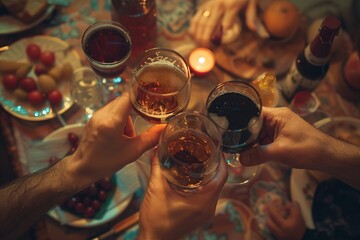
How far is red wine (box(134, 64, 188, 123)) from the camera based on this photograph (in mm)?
920

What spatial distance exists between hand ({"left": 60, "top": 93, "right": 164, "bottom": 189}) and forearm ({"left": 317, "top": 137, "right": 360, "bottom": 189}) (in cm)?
42

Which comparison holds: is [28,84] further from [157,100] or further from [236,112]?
[236,112]

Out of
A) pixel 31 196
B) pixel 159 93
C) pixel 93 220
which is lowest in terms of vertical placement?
pixel 93 220

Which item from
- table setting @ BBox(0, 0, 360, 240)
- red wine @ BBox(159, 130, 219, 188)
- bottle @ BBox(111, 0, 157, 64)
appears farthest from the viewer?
bottle @ BBox(111, 0, 157, 64)

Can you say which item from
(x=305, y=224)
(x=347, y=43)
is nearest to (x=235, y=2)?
(x=347, y=43)

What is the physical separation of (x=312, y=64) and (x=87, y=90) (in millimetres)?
706

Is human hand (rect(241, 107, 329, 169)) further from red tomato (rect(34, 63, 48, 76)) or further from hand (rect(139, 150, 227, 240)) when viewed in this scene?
red tomato (rect(34, 63, 48, 76))

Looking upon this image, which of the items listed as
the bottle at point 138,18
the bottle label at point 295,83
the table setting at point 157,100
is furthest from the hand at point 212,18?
the bottle label at point 295,83

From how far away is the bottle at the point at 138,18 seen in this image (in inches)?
48.5

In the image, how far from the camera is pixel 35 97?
1231 mm

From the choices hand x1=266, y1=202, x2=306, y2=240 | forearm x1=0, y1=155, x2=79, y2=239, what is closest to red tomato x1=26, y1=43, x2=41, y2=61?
forearm x1=0, y1=155, x2=79, y2=239

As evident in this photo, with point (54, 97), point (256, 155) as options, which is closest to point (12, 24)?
point (54, 97)

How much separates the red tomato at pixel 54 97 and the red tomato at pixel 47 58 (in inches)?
4.1

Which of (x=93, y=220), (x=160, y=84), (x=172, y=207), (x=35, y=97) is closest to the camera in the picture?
(x=172, y=207)
